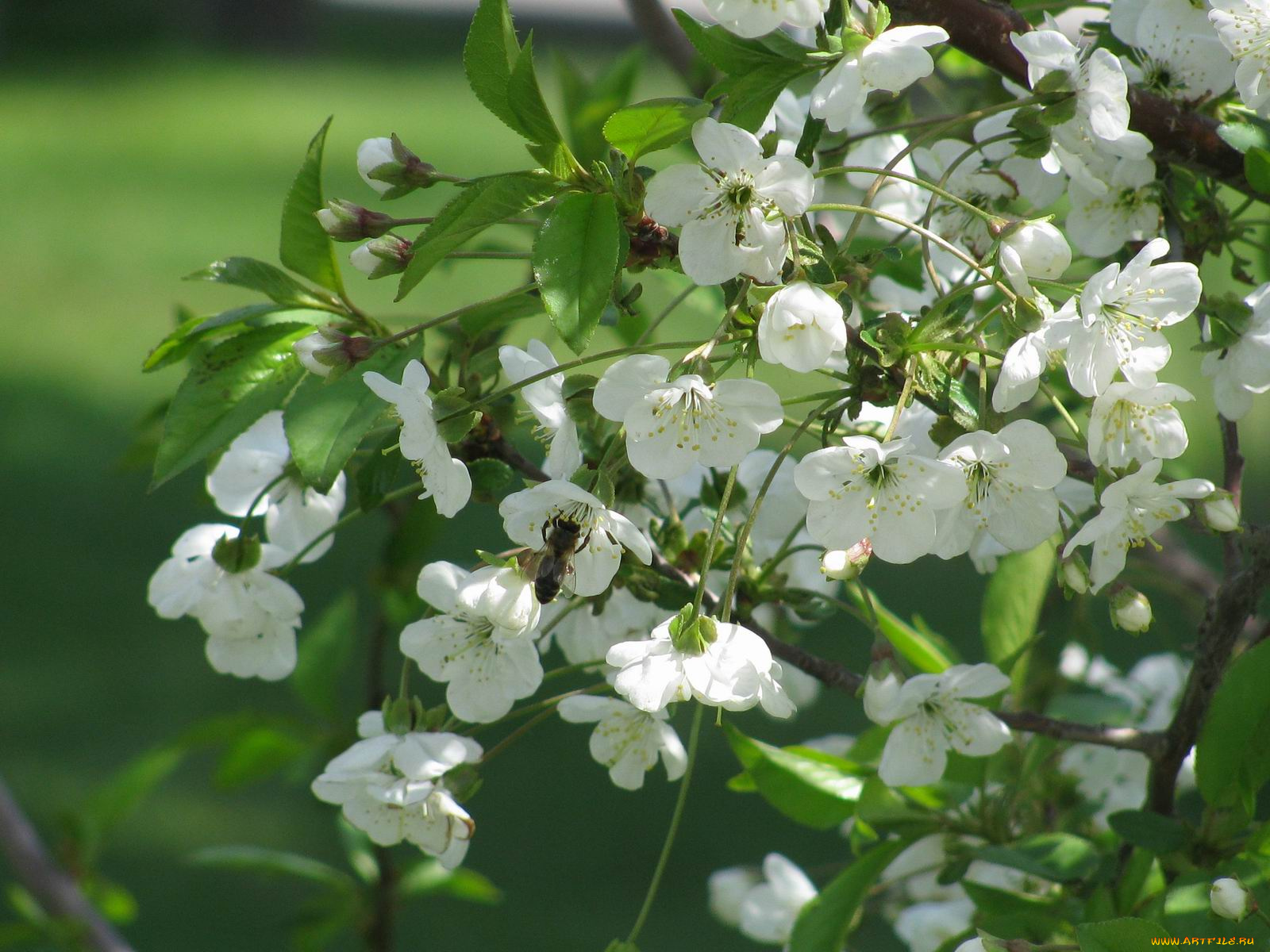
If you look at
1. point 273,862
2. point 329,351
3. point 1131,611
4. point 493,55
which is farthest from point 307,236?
point 273,862

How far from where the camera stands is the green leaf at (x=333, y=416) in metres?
0.78

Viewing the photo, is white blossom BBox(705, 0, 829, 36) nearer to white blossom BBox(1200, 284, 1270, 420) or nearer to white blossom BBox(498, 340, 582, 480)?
white blossom BBox(498, 340, 582, 480)

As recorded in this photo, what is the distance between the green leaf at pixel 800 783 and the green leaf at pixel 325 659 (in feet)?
2.25

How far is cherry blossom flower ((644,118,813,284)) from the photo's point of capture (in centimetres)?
69

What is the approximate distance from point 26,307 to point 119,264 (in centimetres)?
61

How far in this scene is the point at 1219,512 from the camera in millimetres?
787

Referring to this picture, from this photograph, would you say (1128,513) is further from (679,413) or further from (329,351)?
(329,351)

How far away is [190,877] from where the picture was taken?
273 centimetres

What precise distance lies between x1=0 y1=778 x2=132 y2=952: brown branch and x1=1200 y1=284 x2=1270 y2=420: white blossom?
126 centimetres

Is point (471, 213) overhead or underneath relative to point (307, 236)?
overhead

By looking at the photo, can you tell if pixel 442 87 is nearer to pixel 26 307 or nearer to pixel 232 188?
pixel 232 188

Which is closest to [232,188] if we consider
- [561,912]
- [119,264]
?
[119,264]

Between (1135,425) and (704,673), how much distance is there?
11.0 inches

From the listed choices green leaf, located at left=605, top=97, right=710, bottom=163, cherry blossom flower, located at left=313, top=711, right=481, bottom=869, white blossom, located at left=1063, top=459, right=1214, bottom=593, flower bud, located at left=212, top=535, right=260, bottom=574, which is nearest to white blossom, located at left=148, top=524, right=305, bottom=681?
flower bud, located at left=212, top=535, right=260, bottom=574
